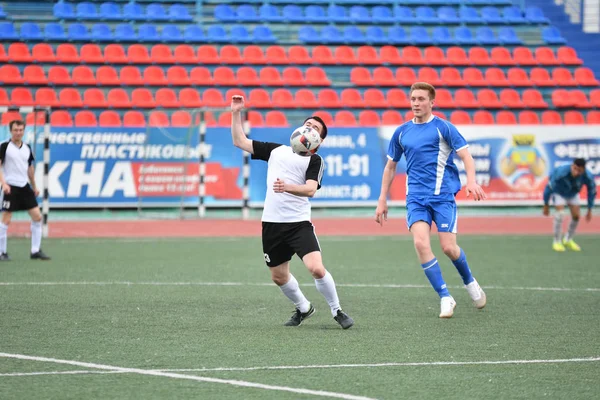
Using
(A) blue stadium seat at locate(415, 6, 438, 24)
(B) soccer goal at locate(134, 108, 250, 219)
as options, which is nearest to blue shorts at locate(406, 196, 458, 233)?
(B) soccer goal at locate(134, 108, 250, 219)

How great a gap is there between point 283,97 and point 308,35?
10.4 ft

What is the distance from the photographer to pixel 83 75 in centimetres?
2645

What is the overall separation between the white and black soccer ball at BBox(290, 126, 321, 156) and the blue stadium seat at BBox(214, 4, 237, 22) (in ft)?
71.1

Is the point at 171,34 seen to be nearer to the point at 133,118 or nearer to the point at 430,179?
the point at 133,118

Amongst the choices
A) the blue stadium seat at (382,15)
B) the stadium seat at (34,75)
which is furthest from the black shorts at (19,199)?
the blue stadium seat at (382,15)

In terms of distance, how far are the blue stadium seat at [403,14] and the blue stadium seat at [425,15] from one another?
0.66 ft

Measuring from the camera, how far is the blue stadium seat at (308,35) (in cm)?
2898

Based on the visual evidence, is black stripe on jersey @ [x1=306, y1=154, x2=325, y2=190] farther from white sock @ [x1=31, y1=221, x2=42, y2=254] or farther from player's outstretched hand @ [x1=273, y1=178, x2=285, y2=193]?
white sock @ [x1=31, y1=221, x2=42, y2=254]

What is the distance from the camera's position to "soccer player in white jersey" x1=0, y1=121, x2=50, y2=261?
47.8ft

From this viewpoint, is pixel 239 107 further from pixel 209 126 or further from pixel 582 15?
pixel 582 15

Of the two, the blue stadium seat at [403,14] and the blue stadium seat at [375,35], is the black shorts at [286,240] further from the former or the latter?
the blue stadium seat at [403,14]

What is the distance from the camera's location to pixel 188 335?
809cm

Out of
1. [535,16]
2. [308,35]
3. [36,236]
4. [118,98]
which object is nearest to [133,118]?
[118,98]

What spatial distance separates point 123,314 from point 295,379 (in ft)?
11.1
